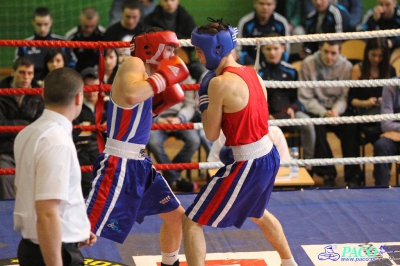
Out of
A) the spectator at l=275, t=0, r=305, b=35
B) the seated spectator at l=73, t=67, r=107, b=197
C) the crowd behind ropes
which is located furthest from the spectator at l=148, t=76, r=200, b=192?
the spectator at l=275, t=0, r=305, b=35

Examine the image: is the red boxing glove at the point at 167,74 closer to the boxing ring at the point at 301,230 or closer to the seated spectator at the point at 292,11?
the boxing ring at the point at 301,230

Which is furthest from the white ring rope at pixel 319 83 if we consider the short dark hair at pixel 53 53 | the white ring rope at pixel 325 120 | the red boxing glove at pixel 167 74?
the short dark hair at pixel 53 53

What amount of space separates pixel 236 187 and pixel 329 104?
11.5 feet

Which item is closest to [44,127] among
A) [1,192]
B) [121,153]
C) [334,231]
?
[121,153]

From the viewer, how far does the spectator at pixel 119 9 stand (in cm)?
848

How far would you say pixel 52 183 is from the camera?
8.69 ft

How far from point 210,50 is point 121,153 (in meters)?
0.65

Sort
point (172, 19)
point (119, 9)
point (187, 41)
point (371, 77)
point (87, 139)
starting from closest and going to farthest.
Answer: point (187, 41), point (87, 139), point (371, 77), point (172, 19), point (119, 9)

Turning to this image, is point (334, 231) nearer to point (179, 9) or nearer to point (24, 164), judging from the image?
point (24, 164)

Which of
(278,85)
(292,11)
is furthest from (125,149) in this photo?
(292,11)

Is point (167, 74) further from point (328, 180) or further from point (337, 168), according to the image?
point (337, 168)

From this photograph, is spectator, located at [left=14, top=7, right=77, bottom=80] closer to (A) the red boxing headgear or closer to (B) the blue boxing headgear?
(A) the red boxing headgear

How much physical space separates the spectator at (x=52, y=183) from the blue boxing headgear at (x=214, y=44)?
1004 millimetres

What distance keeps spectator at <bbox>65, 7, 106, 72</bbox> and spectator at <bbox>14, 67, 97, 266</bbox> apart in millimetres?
4893
